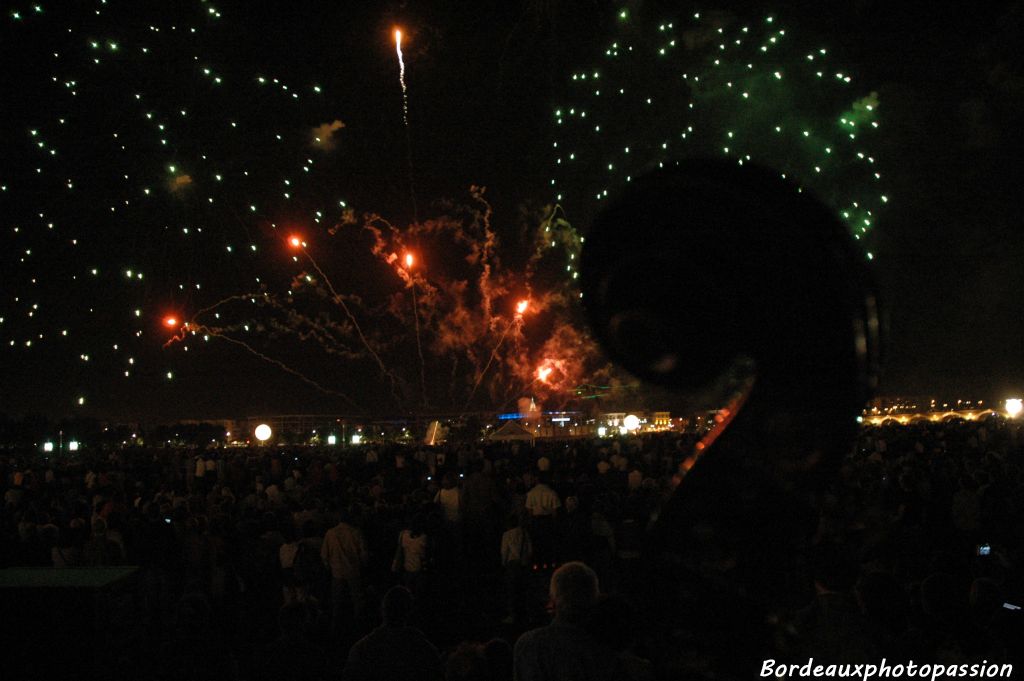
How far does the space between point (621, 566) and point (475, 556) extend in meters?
2.60

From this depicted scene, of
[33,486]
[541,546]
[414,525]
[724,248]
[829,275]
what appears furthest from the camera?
[33,486]

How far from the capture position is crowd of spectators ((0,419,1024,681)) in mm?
2799

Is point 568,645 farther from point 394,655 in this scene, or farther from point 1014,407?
point 1014,407

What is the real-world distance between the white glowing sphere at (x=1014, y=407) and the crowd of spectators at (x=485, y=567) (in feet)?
55.9

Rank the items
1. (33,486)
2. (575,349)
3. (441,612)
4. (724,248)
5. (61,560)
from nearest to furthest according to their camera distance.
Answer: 1. (724,248)
2. (61,560)
3. (441,612)
4. (33,486)
5. (575,349)

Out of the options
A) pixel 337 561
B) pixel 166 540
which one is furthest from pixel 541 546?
pixel 166 540

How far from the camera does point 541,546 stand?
870 cm

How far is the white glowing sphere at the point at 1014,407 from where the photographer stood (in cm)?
2798

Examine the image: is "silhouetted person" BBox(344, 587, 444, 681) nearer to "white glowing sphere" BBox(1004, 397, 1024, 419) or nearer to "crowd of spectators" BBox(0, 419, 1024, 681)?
"crowd of spectators" BBox(0, 419, 1024, 681)

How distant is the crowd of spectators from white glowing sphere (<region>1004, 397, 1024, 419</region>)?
17.1m

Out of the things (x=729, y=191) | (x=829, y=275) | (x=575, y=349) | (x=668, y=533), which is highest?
(x=575, y=349)

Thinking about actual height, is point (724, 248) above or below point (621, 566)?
above

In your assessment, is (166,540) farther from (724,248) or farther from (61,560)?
(724,248)

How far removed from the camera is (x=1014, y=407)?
28.0 meters
